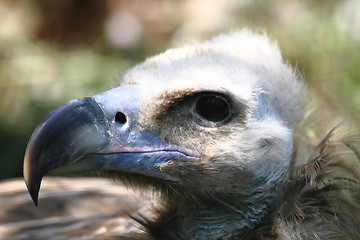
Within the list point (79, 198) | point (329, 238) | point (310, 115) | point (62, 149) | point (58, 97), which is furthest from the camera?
point (58, 97)

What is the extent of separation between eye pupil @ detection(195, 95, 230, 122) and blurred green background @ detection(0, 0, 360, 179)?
173 centimetres

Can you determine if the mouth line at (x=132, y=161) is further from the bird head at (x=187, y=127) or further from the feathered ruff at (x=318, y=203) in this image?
the feathered ruff at (x=318, y=203)

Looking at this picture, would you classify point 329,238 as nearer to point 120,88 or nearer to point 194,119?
point 194,119

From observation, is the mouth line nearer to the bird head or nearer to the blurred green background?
the bird head

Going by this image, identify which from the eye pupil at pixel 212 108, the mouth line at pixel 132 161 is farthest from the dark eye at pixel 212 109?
the mouth line at pixel 132 161

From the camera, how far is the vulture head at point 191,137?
65.3 inches

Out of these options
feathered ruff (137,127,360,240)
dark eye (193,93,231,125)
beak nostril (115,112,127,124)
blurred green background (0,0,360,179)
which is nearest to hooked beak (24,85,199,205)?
beak nostril (115,112,127,124)

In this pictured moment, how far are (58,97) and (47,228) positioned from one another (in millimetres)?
2286

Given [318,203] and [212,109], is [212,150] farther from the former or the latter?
[318,203]

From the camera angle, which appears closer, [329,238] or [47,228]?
[329,238]

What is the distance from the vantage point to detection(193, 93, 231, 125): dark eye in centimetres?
177

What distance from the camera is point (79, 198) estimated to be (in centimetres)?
264

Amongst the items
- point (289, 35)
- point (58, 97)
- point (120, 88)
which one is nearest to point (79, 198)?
point (120, 88)

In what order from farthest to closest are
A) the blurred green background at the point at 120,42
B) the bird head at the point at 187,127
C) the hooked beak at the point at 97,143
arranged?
the blurred green background at the point at 120,42 < the bird head at the point at 187,127 < the hooked beak at the point at 97,143
